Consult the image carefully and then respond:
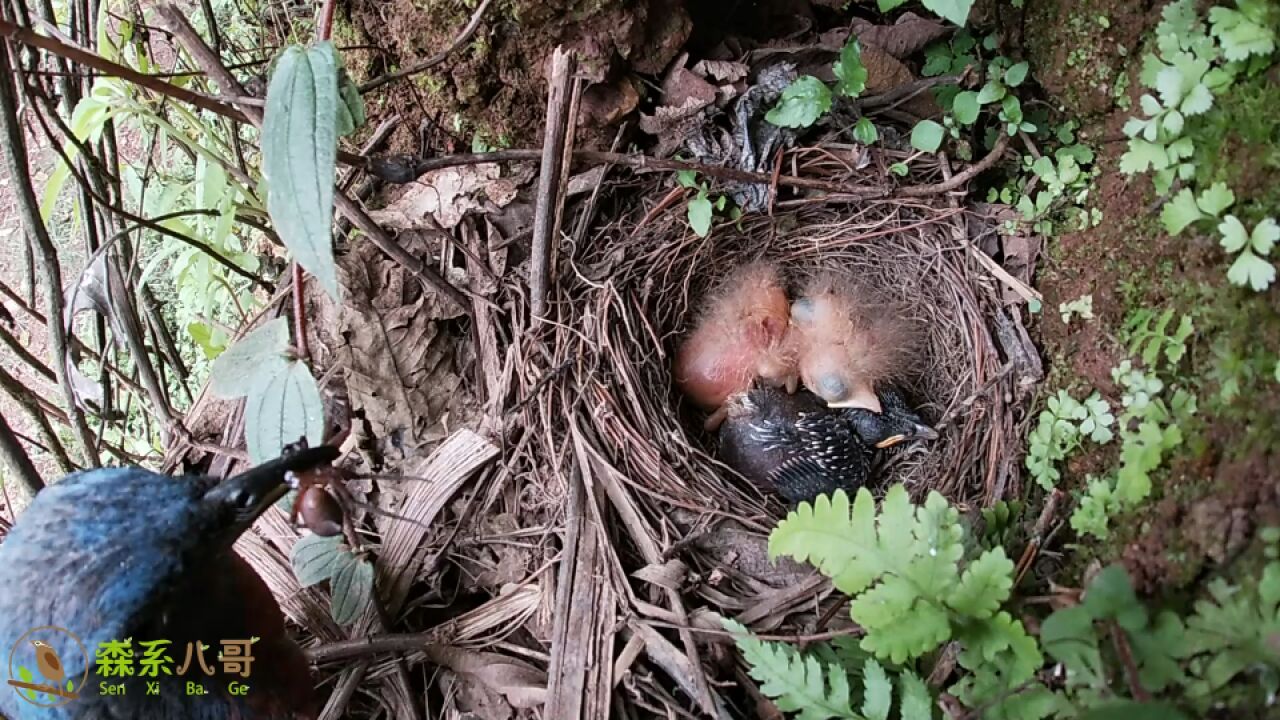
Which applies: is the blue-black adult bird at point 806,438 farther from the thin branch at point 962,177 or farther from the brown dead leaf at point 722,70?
the brown dead leaf at point 722,70

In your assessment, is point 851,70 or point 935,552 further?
point 851,70

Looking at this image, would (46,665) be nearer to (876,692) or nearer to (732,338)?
(876,692)

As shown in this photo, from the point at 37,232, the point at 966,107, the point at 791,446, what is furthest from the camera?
the point at 791,446

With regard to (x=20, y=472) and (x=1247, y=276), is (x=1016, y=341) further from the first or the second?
(x=20, y=472)

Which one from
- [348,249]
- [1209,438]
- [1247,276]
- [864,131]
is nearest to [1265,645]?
[1209,438]

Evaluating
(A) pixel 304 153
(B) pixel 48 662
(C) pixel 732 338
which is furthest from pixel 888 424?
(B) pixel 48 662

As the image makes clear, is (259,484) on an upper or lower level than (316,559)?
upper

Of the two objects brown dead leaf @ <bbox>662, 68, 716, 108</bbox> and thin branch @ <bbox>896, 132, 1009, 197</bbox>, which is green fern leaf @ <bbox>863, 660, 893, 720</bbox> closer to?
thin branch @ <bbox>896, 132, 1009, 197</bbox>

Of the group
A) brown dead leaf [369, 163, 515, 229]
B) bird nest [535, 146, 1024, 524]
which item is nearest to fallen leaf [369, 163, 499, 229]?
brown dead leaf [369, 163, 515, 229]
